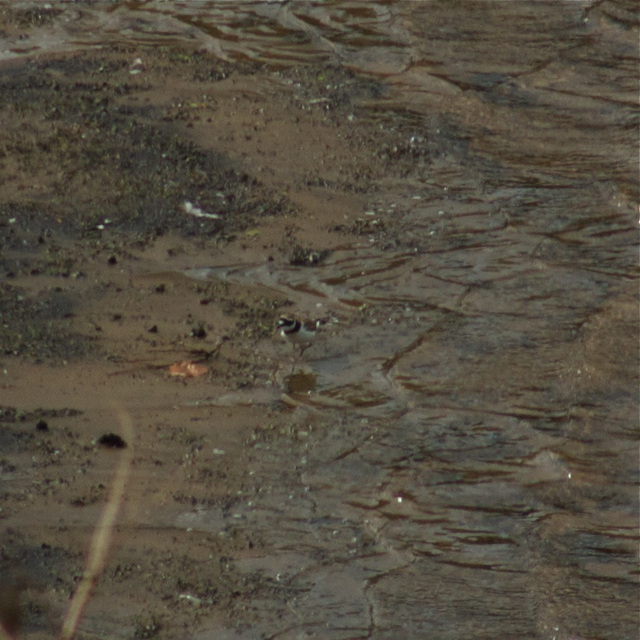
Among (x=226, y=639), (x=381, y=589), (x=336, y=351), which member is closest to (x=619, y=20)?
(x=336, y=351)

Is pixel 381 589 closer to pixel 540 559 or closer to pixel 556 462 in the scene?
pixel 540 559

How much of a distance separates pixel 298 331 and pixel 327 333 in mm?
108

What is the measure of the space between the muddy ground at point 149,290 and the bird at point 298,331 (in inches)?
2.3

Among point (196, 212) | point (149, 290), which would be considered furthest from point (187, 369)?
point (196, 212)

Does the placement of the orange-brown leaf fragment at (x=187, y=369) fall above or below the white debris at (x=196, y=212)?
below

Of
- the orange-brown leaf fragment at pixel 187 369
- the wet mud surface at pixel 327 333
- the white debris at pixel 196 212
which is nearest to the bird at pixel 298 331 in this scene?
the wet mud surface at pixel 327 333


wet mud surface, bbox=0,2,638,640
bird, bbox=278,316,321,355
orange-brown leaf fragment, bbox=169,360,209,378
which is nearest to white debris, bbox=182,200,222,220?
wet mud surface, bbox=0,2,638,640

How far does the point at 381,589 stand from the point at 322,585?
0.61 feet

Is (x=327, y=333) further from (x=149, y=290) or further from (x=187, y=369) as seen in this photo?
(x=149, y=290)

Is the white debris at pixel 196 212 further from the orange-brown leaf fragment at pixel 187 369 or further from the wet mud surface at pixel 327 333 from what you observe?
the orange-brown leaf fragment at pixel 187 369

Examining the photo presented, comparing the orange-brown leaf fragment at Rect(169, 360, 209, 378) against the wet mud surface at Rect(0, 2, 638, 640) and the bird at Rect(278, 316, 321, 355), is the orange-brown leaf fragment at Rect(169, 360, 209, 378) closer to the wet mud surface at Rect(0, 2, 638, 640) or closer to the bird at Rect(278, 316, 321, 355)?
the wet mud surface at Rect(0, 2, 638, 640)

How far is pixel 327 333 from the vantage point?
3.80m

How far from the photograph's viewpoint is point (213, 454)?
348 cm

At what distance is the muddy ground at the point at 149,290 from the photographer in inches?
128
